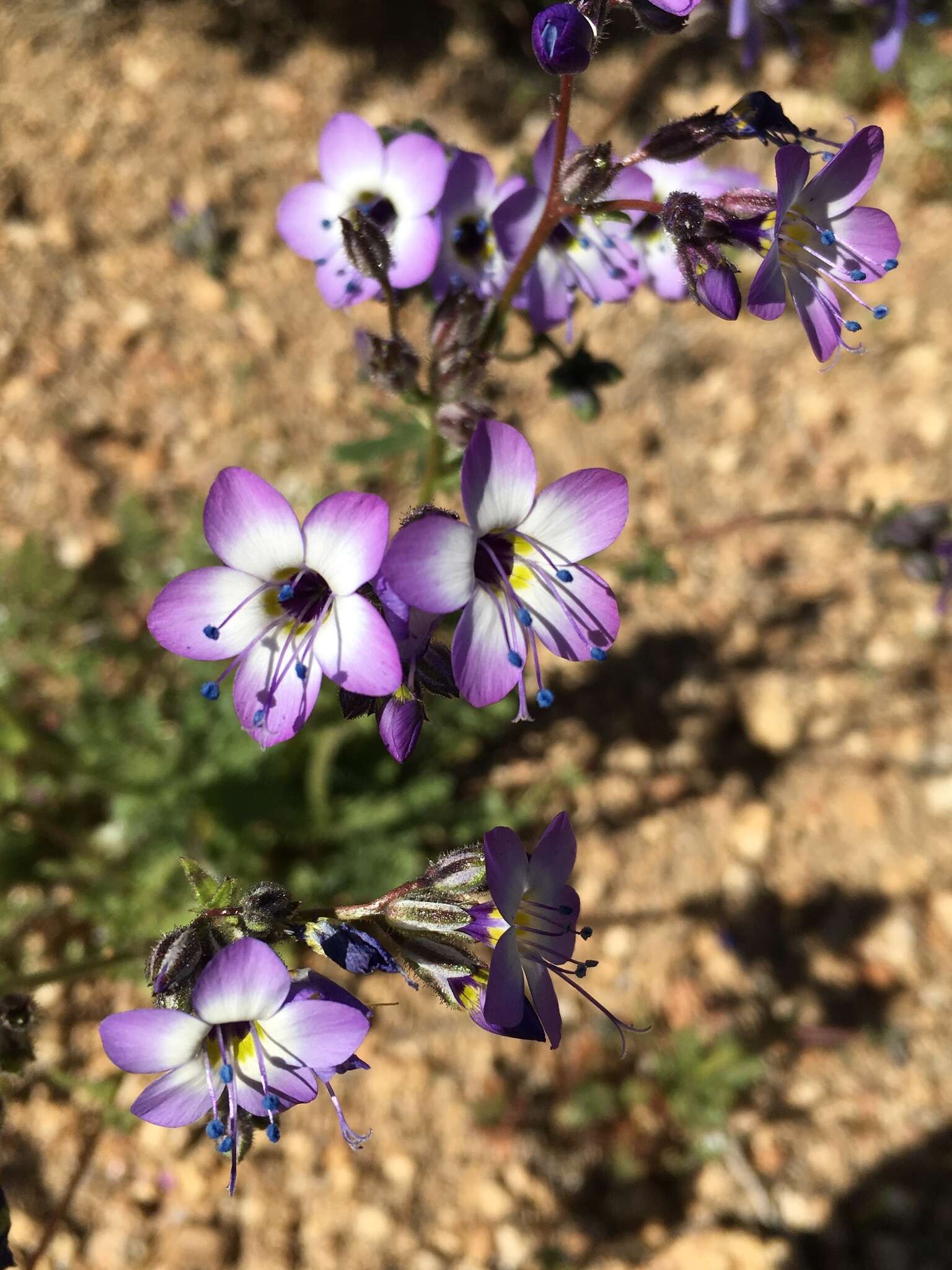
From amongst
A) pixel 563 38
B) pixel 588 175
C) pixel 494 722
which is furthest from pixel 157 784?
pixel 563 38

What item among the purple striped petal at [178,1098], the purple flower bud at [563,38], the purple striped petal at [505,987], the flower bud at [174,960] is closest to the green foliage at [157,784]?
the flower bud at [174,960]

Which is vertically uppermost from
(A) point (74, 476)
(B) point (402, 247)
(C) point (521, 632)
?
(B) point (402, 247)

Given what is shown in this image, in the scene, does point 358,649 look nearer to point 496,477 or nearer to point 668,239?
point 496,477

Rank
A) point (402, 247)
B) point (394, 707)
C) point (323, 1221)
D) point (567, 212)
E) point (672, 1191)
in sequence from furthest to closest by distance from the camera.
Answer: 1. point (672, 1191)
2. point (323, 1221)
3. point (402, 247)
4. point (567, 212)
5. point (394, 707)

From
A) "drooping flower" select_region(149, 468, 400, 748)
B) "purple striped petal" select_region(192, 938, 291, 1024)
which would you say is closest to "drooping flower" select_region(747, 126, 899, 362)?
"drooping flower" select_region(149, 468, 400, 748)

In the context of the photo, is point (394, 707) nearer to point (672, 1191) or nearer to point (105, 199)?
point (672, 1191)

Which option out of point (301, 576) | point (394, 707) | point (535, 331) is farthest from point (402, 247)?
point (394, 707)
